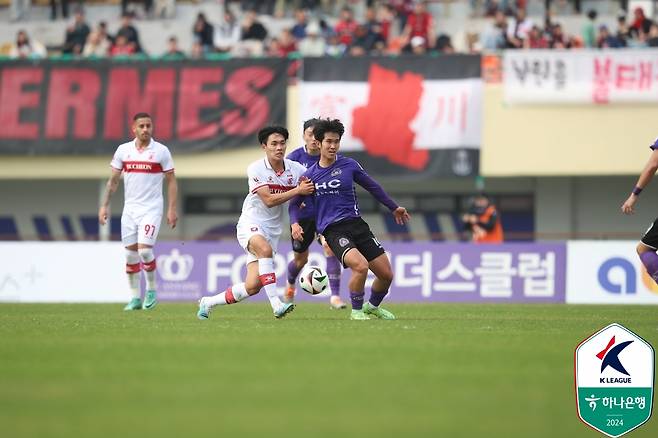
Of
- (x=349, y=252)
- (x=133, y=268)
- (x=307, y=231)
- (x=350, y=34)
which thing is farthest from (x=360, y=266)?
(x=350, y=34)

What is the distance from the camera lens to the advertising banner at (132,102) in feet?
103

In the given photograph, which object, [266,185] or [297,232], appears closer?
[297,232]

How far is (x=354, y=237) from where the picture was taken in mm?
15422

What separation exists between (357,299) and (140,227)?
4.11m

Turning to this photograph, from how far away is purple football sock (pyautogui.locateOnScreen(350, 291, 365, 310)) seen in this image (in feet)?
51.5

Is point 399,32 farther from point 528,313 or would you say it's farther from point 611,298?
point 528,313

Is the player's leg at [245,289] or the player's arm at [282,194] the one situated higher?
the player's arm at [282,194]

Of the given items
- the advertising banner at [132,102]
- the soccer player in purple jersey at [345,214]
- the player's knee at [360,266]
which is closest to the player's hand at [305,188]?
the soccer player in purple jersey at [345,214]

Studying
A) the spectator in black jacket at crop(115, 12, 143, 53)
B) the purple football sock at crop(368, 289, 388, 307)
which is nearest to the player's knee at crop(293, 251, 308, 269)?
the purple football sock at crop(368, 289, 388, 307)

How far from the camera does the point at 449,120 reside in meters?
30.8

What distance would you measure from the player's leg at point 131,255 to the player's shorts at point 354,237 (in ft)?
14.0

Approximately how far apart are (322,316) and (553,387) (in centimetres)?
805

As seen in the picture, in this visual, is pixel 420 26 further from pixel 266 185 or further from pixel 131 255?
pixel 266 185

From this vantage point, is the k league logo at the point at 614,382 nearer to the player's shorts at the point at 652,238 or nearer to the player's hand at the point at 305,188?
the player's shorts at the point at 652,238
